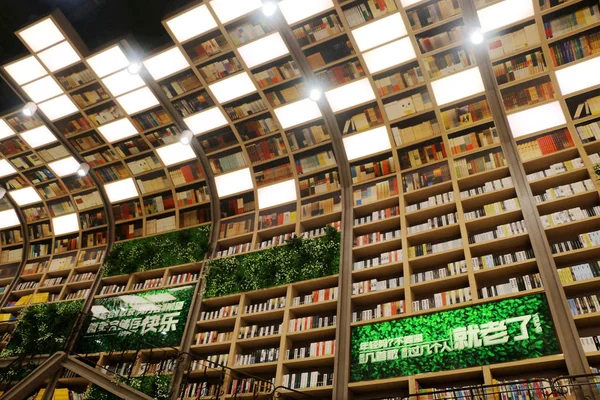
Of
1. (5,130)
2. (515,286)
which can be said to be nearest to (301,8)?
(515,286)

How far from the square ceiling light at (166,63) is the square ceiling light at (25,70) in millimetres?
1812

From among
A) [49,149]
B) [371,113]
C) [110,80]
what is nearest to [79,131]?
[49,149]

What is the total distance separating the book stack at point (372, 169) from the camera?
6.74m

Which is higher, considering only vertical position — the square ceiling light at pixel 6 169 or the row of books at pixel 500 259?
the square ceiling light at pixel 6 169

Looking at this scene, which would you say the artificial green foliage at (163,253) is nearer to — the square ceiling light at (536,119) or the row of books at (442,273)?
the row of books at (442,273)

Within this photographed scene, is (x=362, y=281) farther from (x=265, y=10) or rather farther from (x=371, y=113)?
(x=265, y=10)

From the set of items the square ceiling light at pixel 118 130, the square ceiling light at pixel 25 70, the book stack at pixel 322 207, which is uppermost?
the square ceiling light at pixel 25 70

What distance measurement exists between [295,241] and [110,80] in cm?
388

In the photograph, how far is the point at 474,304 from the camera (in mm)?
4848

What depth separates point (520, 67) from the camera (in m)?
5.82

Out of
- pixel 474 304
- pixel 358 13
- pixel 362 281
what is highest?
pixel 358 13

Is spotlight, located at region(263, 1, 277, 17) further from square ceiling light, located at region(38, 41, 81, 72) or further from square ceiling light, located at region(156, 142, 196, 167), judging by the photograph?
square ceiling light, located at region(38, 41, 81, 72)

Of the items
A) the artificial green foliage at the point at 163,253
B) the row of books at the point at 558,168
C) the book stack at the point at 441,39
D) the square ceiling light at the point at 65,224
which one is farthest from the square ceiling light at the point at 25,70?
the row of books at the point at 558,168

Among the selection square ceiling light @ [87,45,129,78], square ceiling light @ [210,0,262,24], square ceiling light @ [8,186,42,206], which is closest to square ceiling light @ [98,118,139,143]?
square ceiling light @ [87,45,129,78]
